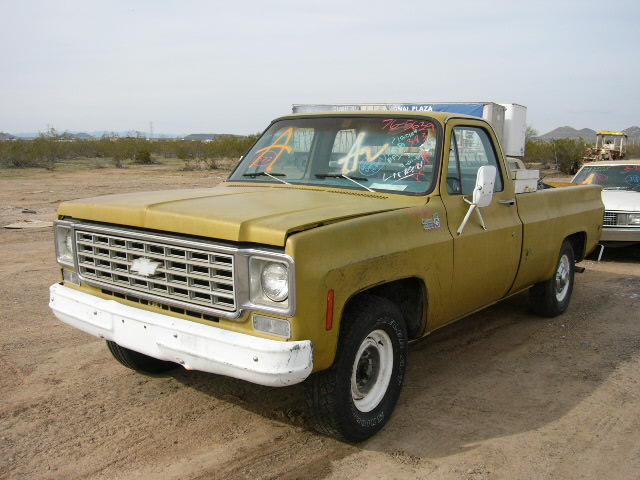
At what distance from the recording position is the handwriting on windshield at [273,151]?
16.0 feet

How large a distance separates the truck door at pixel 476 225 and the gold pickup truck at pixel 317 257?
0.6 inches

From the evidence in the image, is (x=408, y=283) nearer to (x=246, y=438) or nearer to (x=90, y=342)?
(x=246, y=438)

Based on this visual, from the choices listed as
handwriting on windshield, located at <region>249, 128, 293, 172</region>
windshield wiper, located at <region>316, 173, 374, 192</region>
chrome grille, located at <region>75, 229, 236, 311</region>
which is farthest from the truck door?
chrome grille, located at <region>75, 229, 236, 311</region>

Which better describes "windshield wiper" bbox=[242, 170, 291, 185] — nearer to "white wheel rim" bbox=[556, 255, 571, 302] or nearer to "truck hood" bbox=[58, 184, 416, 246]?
Result: "truck hood" bbox=[58, 184, 416, 246]

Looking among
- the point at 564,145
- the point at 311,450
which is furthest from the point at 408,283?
the point at 564,145

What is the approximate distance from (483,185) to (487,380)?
1.53 meters

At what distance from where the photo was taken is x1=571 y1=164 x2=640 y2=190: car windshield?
33.8 feet

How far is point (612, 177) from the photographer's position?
415 inches

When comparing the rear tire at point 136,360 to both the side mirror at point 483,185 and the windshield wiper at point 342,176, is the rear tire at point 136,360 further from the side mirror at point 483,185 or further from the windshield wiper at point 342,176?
the side mirror at point 483,185

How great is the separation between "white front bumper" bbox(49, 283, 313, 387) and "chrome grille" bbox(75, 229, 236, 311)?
0.13 m

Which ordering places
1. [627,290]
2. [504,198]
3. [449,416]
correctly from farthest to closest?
1. [627,290]
2. [504,198]
3. [449,416]

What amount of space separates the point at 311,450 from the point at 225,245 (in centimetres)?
130

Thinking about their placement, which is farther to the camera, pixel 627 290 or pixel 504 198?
pixel 627 290

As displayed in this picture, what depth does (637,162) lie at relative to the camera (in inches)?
422
